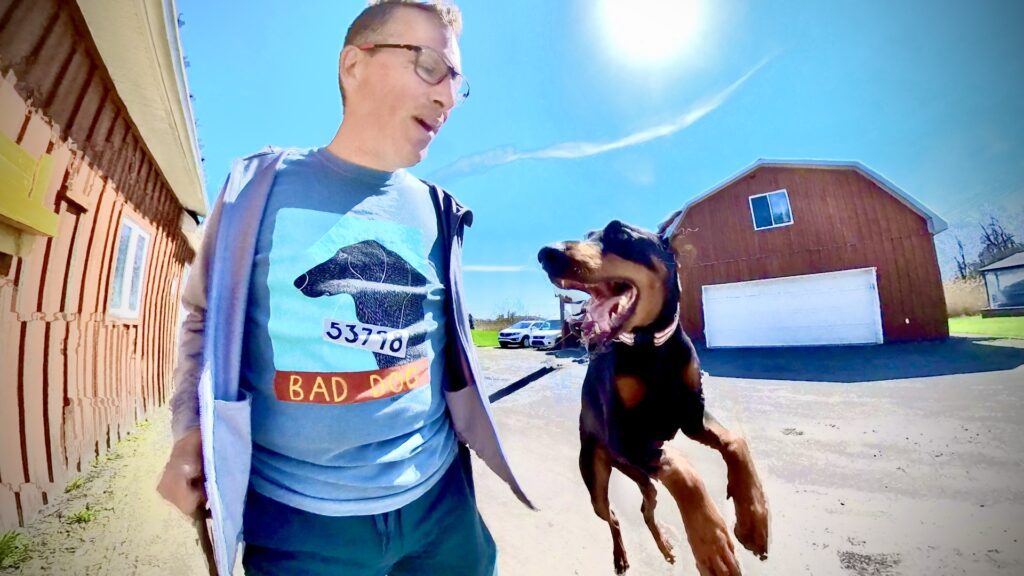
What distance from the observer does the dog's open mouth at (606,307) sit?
106cm

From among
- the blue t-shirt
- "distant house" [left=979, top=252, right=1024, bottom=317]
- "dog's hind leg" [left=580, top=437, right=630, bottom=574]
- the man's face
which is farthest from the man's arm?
"distant house" [left=979, top=252, right=1024, bottom=317]

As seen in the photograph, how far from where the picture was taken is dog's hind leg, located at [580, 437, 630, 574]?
1.20 meters

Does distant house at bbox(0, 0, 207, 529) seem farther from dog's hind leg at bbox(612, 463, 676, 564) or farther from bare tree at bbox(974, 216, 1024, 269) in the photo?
bare tree at bbox(974, 216, 1024, 269)

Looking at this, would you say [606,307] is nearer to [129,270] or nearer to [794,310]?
[794,310]

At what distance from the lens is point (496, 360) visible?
76.8 inches

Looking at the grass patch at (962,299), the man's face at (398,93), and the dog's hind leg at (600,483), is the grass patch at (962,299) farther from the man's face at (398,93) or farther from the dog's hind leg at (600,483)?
the man's face at (398,93)

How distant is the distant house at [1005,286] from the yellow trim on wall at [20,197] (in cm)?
330

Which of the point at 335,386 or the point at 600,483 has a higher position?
the point at 335,386

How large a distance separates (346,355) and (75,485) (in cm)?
289

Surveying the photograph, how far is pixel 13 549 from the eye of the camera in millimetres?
1359

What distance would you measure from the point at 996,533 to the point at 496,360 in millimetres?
1819

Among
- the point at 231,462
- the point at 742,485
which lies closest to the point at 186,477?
the point at 231,462

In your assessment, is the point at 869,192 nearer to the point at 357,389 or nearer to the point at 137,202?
the point at 357,389

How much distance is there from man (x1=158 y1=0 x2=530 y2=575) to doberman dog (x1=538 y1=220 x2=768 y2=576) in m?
0.37
